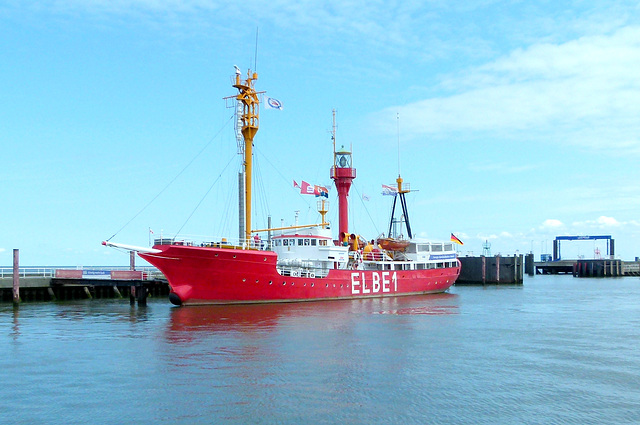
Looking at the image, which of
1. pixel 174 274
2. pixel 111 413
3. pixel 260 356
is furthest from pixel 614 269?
pixel 111 413

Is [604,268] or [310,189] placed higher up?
[310,189]

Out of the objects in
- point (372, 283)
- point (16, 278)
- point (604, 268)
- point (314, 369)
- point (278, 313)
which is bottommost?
point (604, 268)

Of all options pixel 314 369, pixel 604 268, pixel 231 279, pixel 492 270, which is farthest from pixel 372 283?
pixel 604 268

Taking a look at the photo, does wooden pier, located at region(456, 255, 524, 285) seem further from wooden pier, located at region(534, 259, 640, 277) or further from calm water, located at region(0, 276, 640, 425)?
calm water, located at region(0, 276, 640, 425)

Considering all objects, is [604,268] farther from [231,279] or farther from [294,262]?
[231,279]

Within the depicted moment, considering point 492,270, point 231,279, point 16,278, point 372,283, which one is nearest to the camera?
point 231,279

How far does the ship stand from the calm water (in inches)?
118

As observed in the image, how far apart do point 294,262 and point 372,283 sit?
8.59 meters

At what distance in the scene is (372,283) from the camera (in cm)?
4712

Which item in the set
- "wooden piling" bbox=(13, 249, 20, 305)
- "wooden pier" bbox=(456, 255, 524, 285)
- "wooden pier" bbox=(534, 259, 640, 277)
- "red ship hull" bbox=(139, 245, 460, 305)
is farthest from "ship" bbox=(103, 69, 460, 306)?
"wooden pier" bbox=(534, 259, 640, 277)

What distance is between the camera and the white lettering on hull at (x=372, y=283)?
45.5 m

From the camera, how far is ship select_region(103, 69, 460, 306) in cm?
3578

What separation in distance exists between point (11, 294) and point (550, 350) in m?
33.8

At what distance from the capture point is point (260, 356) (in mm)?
21547
